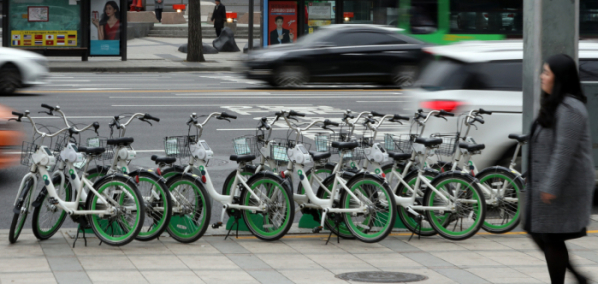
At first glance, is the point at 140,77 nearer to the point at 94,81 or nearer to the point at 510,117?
the point at 94,81

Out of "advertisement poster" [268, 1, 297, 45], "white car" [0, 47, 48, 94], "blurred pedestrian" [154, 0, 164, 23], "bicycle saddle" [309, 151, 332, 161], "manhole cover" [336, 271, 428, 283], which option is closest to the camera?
"manhole cover" [336, 271, 428, 283]

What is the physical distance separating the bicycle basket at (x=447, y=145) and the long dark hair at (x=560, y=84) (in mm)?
2920

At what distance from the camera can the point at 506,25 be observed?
20.3 meters

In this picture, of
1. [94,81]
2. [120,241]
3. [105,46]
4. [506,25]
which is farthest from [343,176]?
[105,46]

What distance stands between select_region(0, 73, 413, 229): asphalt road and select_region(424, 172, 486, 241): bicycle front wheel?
2291 mm

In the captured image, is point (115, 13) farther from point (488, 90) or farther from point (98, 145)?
point (98, 145)

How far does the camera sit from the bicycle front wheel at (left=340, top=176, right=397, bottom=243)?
23.2ft

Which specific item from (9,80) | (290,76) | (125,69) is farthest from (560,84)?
(125,69)

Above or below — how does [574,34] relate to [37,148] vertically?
above

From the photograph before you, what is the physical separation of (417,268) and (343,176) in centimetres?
131

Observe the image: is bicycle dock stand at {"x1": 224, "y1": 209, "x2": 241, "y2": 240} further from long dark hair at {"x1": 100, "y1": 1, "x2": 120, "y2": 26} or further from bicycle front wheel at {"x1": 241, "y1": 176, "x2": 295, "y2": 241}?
long dark hair at {"x1": 100, "y1": 1, "x2": 120, "y2": 26}

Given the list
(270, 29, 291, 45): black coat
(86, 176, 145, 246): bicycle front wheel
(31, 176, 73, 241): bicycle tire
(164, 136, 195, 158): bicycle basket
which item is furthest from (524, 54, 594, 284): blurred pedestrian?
(270, 29, 291, 45): black coat

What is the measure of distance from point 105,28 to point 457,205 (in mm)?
25277

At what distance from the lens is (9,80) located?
61.9 feet
